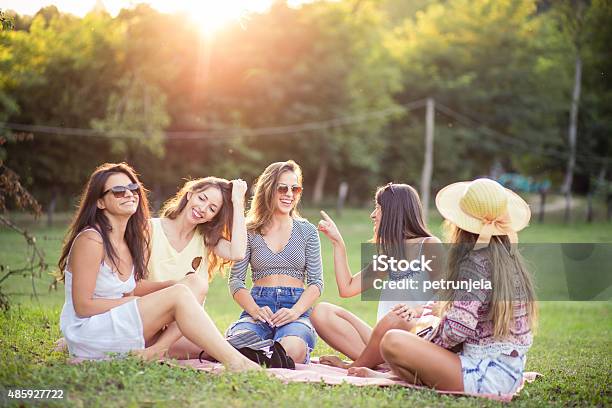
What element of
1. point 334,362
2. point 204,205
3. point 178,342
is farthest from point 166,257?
point 334,362

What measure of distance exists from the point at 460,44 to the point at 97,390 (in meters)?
38.4

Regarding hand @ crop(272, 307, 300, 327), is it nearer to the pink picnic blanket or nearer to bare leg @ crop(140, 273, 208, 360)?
the pink picnic blanket

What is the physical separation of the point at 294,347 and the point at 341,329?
446 millimetres

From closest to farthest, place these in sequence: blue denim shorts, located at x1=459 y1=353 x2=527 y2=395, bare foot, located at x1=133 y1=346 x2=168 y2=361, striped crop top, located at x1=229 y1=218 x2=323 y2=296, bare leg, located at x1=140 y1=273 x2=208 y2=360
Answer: blue denim shorts, located at x1=459 y1=353 x2=527 y2=395 → bare foot, located at x1=133 y1=346 x2=168 y2=361 → bare leg, located at x1=140 y1=273 x2=208 y2=360 → striped crop top, located at x1=229 y1=218 x2=323 y2=296

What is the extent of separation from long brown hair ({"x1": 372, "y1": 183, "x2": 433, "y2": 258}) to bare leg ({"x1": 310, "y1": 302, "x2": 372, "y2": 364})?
2.08 ft

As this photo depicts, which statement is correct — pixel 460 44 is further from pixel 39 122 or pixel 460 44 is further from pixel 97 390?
pixel 97 390

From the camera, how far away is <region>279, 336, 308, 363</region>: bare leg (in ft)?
16.5

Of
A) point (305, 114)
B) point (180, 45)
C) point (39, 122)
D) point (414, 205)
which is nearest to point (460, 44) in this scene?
point (305, 114)

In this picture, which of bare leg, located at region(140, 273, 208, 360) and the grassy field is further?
bare leg, located at region(140, 273, 208, 360)

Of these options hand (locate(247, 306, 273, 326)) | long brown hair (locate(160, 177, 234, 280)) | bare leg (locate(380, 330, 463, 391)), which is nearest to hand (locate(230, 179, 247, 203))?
long brown hair (locate(160, 177, 234, 280))

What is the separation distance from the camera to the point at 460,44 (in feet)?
131

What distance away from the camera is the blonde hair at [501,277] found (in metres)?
4.07

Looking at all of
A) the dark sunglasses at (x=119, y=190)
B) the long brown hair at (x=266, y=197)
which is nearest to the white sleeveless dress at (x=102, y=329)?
the dark sunglasses at (x=119, y=190)

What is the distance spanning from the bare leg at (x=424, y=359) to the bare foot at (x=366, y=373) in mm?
392
